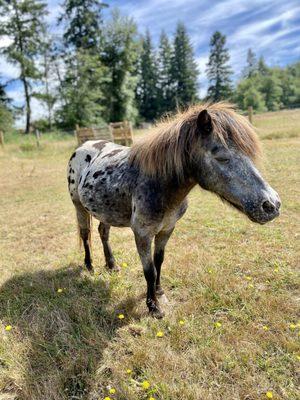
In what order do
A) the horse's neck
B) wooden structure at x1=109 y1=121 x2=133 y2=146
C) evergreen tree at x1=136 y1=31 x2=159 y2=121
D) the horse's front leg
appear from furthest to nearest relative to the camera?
evergreen tree at x1=136 y1=31 x2=159 y2=121
wooden structure at x1=109 y1=121 x2=133 y2=146
the horse's front leg
the horse's neck

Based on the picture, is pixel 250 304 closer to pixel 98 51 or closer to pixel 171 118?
pixel 171 118

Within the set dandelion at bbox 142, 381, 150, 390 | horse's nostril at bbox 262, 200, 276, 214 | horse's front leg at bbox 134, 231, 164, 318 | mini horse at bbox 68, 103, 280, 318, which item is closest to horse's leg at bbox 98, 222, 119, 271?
mini horse at bbox 68, 103, 280, 318

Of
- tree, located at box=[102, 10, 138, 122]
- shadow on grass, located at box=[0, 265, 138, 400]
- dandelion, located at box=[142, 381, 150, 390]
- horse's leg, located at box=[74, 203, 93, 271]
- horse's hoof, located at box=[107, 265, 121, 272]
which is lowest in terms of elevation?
horse's hoof, located at box=[107, 265, 121, 272]

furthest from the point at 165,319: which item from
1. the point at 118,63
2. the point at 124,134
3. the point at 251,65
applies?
the point at 251,65

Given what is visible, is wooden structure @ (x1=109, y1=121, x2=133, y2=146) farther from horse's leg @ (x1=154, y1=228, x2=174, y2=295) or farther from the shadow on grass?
horse's leg @ (x1=154, y1=228, x2=174, y2=295)

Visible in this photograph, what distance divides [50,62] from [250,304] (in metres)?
32.0

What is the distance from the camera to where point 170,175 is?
96.5 inches

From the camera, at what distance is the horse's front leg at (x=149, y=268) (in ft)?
Answer: 8.88

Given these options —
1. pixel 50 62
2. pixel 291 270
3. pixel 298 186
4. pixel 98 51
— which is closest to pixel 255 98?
pixel 98 51

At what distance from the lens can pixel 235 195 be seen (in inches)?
80.7

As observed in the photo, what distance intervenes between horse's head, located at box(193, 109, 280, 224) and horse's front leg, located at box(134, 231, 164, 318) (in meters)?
0.85

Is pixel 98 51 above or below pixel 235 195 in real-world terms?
above

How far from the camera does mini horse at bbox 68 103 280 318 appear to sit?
2.03 m

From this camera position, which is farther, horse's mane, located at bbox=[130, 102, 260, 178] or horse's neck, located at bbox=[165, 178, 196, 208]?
horse's neck, located at bbox=[165, 178, 196, 208]
